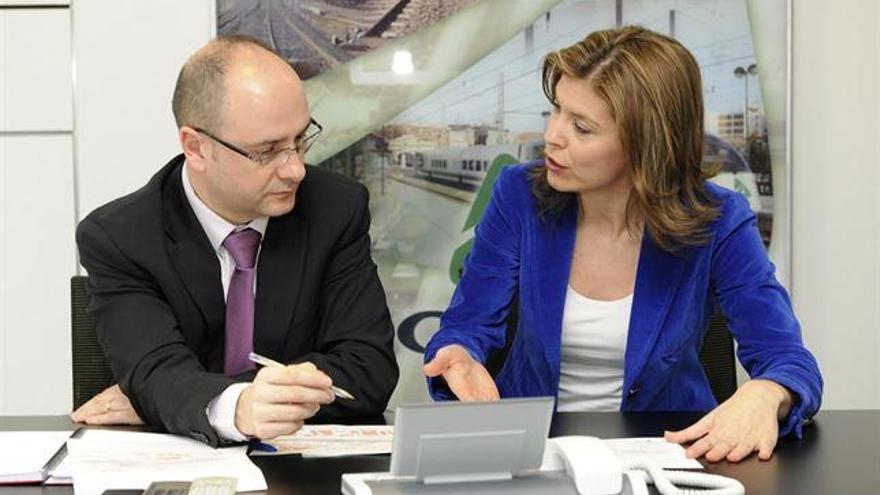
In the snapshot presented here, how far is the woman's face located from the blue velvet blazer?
0.48ft

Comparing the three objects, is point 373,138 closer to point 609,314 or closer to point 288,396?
point 609,314

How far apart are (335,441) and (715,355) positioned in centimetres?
95

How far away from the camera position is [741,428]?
1937 millimetres

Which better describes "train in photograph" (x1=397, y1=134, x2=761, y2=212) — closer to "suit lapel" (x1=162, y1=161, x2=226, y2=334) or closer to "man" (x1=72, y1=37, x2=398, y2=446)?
"man" (x1=72, y1=37, x2=398, y2=446)

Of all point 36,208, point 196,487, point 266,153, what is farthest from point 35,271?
point 196,487

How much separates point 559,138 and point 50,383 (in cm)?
197

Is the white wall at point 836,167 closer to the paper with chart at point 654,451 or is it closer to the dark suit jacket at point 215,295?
the dark suit jacket at point 215,295

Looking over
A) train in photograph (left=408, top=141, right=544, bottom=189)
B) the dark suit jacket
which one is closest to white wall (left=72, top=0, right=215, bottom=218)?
train in photograph (left=408, top=141, right=544, bottom=189)

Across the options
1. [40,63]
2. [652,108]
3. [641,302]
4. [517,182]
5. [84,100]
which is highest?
[40,63]

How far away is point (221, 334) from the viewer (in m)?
2.32

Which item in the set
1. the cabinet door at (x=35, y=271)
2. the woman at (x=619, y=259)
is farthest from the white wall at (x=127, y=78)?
the woman at (x=619, y=259)

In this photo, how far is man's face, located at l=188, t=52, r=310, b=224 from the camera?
2.27 meters

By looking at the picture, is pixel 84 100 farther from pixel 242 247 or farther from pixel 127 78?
pixel 242 247

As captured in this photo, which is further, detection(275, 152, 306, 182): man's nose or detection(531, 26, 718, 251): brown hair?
detection(531, 26, 718, 251): brown hair
